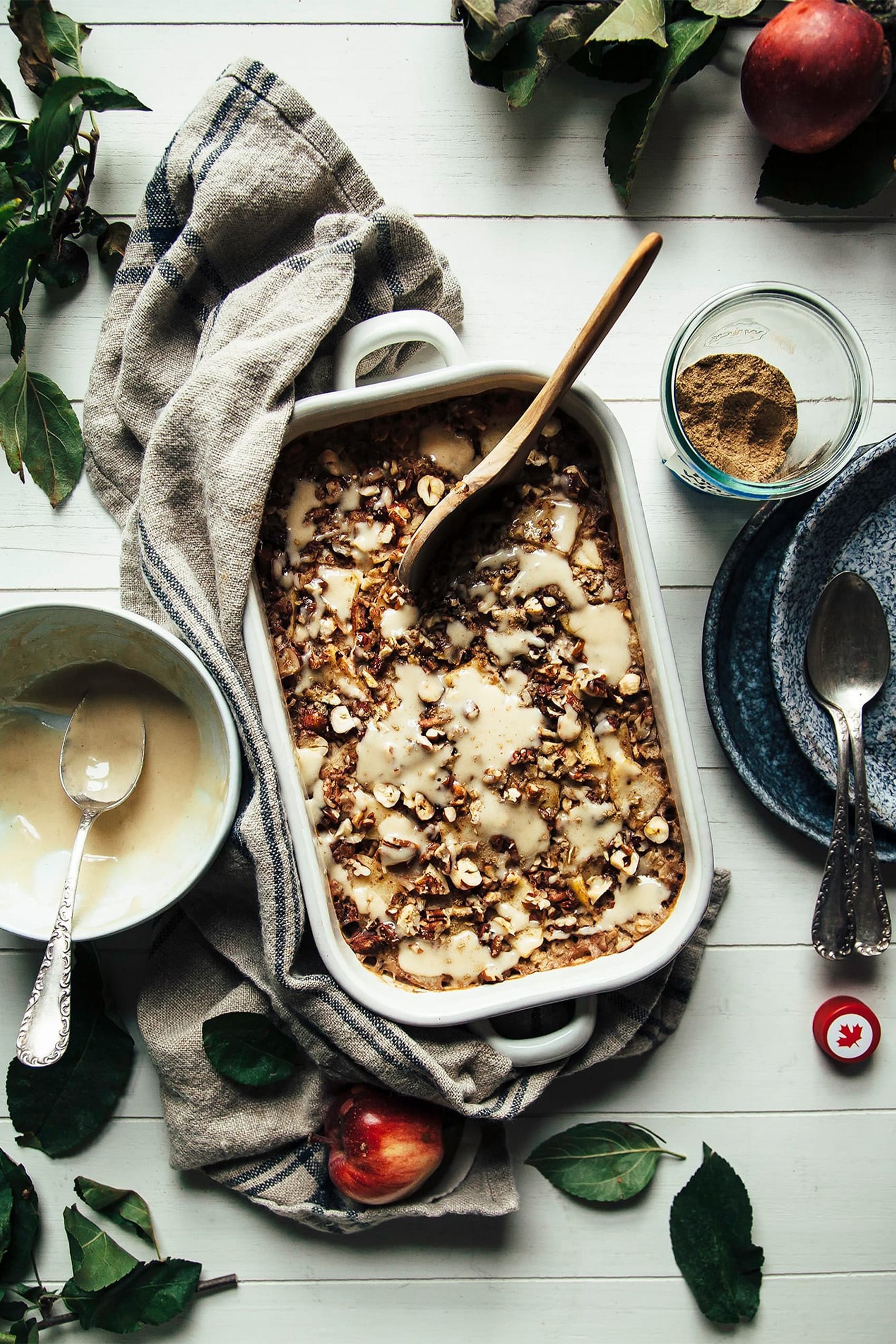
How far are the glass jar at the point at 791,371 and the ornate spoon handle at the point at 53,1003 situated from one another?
0.96 m

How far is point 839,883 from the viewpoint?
48.9 inches

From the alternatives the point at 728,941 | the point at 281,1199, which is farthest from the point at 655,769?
the point at 281,1199

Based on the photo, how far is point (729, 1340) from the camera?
1338 mm

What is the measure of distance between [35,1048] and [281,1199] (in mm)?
401

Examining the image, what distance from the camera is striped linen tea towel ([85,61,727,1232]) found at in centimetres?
116

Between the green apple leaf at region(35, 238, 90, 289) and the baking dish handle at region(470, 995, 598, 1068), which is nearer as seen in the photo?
the baking dish handle at region(470, 995, 598, 1068)

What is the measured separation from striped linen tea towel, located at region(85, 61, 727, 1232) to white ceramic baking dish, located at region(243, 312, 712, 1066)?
5cm

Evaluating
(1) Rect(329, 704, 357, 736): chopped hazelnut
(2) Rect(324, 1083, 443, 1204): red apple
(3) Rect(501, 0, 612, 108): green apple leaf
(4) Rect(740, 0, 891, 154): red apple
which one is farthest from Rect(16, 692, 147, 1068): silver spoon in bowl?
(4) Rect(740, 0, 891, 154): red apple

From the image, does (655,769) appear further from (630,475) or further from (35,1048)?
(35,1048)

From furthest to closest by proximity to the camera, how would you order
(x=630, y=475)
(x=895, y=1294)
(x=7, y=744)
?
(x=895, y=1294) → (x=7, y=744) → (x=630, y=475)

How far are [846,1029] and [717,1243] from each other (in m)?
0.36

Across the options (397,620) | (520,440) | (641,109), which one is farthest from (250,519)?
(641,109)

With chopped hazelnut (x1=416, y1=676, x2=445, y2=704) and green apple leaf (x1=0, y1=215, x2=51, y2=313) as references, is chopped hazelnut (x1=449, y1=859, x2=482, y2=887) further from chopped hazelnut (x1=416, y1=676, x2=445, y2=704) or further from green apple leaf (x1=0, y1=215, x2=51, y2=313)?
green apple leaf (x1=0, y1=215, x2=51, y2=313)

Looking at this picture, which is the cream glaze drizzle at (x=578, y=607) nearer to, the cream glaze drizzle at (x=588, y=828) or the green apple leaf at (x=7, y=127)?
the cream glaze drizzle at (x=588, y=828)
